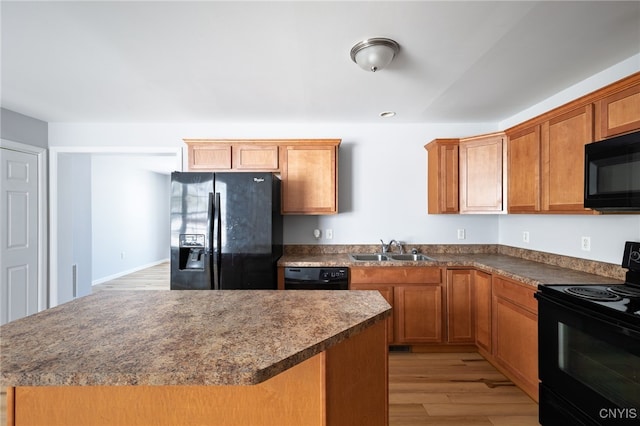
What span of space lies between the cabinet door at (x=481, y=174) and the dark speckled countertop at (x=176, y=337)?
6.42 ft

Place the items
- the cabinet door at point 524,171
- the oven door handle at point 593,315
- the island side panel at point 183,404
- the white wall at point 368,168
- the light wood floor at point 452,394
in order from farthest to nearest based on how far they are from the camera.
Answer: the white wall at point 368,168 < the cabinet door at point 524,171 < the light wood floor at point 452,394 < the oven door handle at point 593,315 < the island side panel at point 183,404

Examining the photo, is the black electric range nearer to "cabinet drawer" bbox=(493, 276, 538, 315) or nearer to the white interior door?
"cabinet drawer" bbox=(493, 276, 538, 315)

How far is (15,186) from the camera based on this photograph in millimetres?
2910

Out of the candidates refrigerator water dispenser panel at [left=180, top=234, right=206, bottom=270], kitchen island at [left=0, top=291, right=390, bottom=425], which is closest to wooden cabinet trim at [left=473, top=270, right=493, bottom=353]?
kitchen island at [left=0, top=291, right=390, bottom=425]

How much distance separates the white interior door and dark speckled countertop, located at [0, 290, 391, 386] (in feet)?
7.98

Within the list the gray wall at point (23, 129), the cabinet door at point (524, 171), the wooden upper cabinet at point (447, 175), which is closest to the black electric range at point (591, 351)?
the cabinet door at point (524, 171)

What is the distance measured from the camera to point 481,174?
2783 mm

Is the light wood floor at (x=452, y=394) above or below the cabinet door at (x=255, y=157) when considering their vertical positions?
below

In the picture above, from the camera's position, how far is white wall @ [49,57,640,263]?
10.6 feet

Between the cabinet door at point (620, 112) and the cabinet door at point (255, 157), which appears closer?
the cabinet door at point (620, 112)

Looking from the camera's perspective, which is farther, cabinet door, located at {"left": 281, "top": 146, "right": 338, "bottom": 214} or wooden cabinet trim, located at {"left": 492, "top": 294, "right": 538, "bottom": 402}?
cabinet door, located at {"left": 281, "top": 146, "right": 338, "bottom": 214}

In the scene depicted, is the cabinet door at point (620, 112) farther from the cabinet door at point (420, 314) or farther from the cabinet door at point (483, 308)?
the cabinet door at point (420, 314)

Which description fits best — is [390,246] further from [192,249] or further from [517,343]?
[192,249]

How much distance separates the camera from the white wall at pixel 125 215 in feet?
17.7
